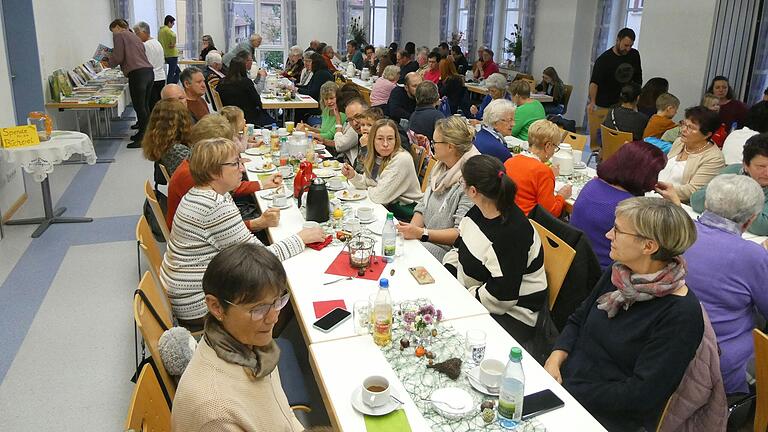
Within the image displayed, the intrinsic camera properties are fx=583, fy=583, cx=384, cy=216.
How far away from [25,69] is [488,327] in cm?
651

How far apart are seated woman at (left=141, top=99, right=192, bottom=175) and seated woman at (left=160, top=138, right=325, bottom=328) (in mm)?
1466

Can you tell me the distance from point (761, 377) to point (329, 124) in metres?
4.33

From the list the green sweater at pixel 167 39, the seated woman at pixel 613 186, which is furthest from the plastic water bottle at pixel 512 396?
the green sweater at pixel 167 39

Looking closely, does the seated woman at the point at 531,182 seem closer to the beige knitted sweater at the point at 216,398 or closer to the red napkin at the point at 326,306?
the red napkin at the point at 326,306

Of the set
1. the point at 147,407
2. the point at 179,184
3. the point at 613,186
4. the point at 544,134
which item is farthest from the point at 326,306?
the point at 544,134

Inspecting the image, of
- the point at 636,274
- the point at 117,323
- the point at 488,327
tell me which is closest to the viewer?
the point at 636,274

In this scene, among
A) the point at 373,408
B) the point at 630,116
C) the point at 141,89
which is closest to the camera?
the point at 373,408

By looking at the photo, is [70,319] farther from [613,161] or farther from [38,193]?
[613,161]

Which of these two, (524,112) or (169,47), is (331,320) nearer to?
(524,112)

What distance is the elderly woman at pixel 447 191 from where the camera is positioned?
321 centimetres

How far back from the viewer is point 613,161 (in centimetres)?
300

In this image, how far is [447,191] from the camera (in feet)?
11.0

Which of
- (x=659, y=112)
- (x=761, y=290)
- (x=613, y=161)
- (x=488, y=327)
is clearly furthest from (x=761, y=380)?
(x=659, y=112)

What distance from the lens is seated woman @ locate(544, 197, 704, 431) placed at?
1.86 meters
